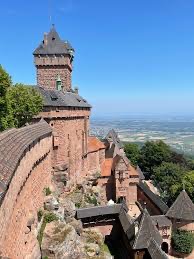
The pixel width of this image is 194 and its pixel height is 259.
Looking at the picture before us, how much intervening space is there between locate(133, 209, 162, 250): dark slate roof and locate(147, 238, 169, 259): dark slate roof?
0.51 metres

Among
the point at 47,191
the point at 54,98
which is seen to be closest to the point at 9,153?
the point at 47,191

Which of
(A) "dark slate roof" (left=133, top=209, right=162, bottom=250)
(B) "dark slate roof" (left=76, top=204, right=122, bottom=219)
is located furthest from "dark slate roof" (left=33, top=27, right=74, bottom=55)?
(A) "dark slate roof" (left=133, top=209, right=162, bottom=250)

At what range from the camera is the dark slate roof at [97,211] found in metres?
31.4

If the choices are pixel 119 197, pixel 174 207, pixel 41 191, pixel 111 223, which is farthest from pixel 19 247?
pixel 119 197

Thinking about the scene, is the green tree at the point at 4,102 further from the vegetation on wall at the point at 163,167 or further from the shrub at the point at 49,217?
the vegetation on wall at the point at 163,167

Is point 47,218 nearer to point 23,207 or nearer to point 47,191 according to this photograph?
point 47,191

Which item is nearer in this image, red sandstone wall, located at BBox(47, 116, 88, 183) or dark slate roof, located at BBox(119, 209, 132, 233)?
dark slate roof, located at BBox(119, 209, 132, 233)

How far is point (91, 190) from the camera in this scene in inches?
1444

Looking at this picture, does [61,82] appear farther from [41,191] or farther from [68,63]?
[41,191]

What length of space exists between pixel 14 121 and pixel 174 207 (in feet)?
60.2

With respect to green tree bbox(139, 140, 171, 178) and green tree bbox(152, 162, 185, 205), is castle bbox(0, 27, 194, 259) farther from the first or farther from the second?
green tree bbox(139, 140, 171, 178)

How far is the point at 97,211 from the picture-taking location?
106 ft

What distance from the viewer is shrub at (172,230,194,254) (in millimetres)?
30455

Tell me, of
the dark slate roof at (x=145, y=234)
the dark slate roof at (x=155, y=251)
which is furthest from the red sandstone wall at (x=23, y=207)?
the dark slate roof at (x=155, y=251)
